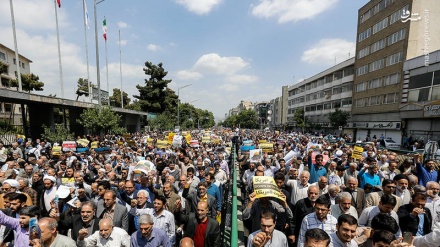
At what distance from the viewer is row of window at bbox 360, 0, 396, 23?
3175cm

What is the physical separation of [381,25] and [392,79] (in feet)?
27.1

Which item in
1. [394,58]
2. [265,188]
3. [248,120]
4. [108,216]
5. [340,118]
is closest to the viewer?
[265,188]

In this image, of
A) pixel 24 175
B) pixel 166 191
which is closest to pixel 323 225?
pixel 166 191

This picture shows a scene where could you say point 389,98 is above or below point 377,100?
above

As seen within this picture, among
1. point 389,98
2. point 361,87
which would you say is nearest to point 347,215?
point 389,98

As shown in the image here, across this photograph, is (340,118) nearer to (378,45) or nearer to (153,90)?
(378,45)

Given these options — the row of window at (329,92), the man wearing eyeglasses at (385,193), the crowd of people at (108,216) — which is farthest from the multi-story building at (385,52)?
the crowd of people at (108,216)

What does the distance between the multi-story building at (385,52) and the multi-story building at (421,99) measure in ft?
4.10

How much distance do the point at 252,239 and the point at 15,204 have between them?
154 inches

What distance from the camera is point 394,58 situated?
29.9 m

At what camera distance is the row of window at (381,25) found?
29.3 metres

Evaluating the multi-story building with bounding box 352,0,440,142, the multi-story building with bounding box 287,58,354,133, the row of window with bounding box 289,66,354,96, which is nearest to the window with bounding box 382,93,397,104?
the multi-story building with bounding box 352,0,440,142

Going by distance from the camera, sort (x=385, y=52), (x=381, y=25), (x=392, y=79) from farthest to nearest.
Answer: (x=381, y=25) → (x=385, y=52) → (x=392, y=79)

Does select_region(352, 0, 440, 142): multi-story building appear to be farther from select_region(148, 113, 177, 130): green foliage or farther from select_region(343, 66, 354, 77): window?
select_region(148, 113, 177, 130): green foliage
